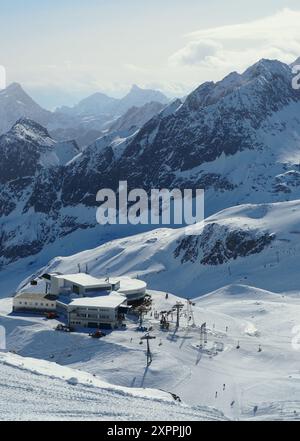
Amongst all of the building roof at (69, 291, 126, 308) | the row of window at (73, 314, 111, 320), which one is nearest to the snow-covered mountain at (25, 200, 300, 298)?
the building roof at (69, 291, 126, 308)

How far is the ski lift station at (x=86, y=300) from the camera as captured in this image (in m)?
89.4

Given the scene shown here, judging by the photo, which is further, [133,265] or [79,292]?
[133,265]

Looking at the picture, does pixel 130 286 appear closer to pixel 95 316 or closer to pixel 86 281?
pixel 86 281

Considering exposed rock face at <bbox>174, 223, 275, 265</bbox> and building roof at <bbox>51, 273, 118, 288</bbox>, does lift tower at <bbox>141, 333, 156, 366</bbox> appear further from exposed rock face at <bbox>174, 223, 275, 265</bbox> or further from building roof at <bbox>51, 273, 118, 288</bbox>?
exposed rock face at <bbox>174, 223, 275, 265</bbox>

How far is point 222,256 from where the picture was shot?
527ft

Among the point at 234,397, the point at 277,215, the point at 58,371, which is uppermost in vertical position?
the point at 277,215

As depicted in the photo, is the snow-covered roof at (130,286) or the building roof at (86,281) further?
the snow-covered roof at (130,286)

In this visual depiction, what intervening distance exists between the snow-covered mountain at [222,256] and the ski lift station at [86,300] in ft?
141

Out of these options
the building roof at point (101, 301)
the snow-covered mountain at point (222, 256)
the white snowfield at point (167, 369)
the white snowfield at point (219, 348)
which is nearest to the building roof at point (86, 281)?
the building roof at point (101, 301)

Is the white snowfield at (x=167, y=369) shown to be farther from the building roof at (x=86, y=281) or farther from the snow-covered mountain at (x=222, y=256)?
the snow-covered mountain at (x=222, y=256)

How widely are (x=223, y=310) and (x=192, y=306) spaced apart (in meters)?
8.96
